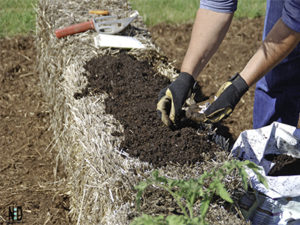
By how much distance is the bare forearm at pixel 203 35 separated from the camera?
2531 millimetres

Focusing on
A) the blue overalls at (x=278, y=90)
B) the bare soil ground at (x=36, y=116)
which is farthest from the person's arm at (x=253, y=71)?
the bare soil ground at (x=36, y=116)

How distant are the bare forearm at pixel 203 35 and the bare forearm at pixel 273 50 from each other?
339mm

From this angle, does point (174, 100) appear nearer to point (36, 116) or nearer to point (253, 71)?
point (253, 71)

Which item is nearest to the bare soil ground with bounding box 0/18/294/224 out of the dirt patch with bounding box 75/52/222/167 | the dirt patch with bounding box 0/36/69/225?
the dirt patch with bounding box 0/36/69/225

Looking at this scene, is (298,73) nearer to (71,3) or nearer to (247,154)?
(247,154)

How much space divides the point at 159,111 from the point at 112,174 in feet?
1.78

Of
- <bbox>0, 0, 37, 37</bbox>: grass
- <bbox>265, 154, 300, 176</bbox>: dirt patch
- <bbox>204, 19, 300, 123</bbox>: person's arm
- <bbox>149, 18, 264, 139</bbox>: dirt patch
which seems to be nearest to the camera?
<bbox>204, 19, 300, 123</bbox>: person's arm

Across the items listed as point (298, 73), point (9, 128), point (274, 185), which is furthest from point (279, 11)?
point (9, 128)

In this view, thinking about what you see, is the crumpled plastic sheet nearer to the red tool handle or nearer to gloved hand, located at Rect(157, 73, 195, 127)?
gloved hand, located at Rect(157, 73, 195, 127)

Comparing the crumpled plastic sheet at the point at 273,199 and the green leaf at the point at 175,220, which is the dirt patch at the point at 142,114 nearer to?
the crumpled plastic sheet at the point at 273,199

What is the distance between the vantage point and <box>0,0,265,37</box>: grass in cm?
562

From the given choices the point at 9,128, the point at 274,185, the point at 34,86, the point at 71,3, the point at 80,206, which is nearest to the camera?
the point at 274,185

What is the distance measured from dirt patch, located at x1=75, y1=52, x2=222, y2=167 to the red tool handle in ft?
1.83

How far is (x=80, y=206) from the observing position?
8.61ft
